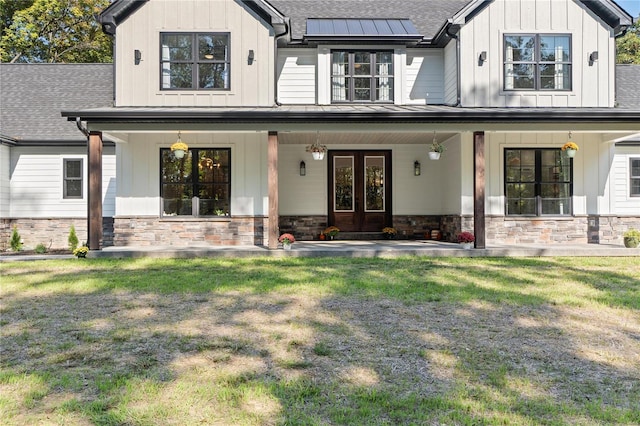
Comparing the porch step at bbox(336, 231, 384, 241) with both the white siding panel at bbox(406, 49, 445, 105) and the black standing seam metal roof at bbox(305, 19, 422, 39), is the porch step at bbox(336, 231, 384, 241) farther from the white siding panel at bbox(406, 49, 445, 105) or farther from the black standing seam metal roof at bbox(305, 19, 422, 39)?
the black standing seam metal roof at bbox(305, 19, 422, 39)

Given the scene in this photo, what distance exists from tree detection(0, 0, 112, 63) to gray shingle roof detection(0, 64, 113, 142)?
28.5 feet

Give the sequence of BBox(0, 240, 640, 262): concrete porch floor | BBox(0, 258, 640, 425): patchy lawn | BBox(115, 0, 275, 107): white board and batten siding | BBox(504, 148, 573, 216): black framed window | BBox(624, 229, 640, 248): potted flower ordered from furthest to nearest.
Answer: BBox(504, 148, 573, 216): black framed window, BBox(115, 0, 275, 107): white board and batten siding, BBox(624, 229, 640, 248): potted flower, BBox(0, 240, 640, 262): concrete porch floor, BBox(0, 258, 640, 425): patchy lawn

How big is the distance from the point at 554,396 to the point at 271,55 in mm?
10262

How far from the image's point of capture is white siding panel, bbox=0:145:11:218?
1284 cm

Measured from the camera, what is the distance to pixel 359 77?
12.5 metres

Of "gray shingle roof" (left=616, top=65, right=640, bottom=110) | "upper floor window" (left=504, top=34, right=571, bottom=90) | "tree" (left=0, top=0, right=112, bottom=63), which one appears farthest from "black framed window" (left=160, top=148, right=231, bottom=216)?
"tree" (left=0, top=0, right=112, bottom=63)

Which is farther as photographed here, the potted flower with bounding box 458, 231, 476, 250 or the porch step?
the porch step

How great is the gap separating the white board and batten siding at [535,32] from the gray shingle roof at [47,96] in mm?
10562

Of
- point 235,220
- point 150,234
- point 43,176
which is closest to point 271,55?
point 235,220

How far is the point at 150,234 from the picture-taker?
11.6 m

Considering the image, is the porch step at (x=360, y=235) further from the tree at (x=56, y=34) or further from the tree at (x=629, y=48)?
the tree at (x=629, y=48)

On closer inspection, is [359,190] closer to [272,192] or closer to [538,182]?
[272,192]

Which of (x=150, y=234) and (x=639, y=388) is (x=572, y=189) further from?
(x=150, y=234)

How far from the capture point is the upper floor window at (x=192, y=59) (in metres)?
11.5
